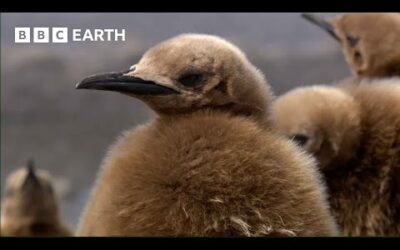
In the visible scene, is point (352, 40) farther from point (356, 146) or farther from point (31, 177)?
point (31, 177)

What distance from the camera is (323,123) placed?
975 millimetres

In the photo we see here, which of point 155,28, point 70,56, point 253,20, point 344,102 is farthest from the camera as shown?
point 70,56

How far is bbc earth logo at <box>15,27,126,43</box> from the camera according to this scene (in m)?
0.91

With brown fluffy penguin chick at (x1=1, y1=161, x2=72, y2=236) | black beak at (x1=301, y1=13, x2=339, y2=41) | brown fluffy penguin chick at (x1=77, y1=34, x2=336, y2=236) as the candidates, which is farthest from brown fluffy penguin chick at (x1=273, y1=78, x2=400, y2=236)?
brown fluffy penguin chick at (x1=1, y1=161, x2=72, y2=236)

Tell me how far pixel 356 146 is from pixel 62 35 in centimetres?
32

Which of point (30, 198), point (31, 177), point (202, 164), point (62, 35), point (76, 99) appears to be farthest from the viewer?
point (76, 99)

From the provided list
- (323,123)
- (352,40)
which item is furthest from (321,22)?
(323,123)

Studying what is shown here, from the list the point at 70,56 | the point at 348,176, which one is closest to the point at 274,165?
the point at 348,176

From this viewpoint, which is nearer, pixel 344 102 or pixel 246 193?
pixel 246 193

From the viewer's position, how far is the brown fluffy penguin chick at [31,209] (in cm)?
161

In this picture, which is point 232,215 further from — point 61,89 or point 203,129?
point 61,89

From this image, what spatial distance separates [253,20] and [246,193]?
4.14 feet
